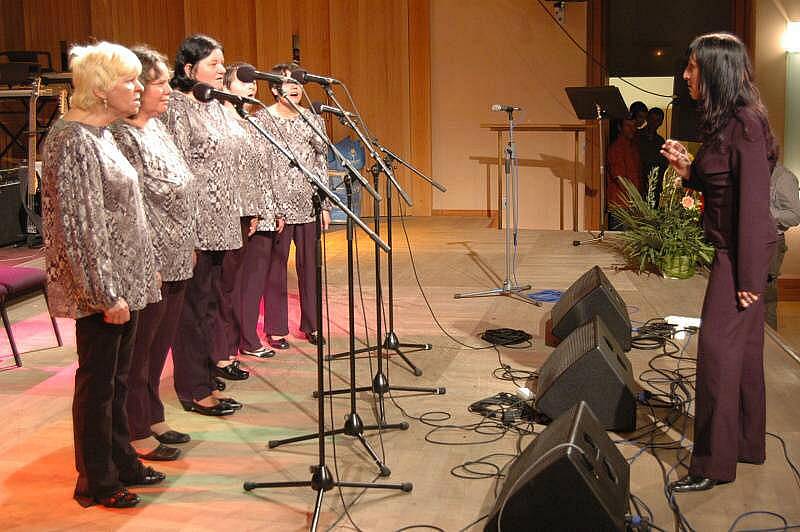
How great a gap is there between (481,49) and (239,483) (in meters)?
8.42

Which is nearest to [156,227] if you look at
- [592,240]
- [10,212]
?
[10,212]

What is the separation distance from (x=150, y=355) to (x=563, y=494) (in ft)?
6.16

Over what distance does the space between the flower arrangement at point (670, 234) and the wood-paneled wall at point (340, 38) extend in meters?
4.01

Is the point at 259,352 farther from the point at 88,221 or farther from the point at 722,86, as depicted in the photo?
the point at 722,86

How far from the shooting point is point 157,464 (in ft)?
12.7

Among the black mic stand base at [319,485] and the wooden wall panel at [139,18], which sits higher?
the wooden wall panel at [139,18]

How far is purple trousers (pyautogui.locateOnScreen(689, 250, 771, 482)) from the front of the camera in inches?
138

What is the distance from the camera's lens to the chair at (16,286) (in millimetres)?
5329

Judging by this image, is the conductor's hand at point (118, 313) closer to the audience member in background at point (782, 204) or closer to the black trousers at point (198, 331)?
the black trousers at point (198, 331)

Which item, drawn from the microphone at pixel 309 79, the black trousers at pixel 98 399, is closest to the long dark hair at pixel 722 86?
the microphone at pixel 309 79

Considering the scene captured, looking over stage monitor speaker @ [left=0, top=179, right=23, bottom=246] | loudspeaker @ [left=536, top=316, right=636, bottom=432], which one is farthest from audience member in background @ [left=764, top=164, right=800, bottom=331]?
stage monitor speaker @ [left=0, top=179, right=23, bottom=246]

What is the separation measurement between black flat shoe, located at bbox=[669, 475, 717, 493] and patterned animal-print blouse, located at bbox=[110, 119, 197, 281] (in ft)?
6.56

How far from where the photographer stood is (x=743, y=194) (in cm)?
341

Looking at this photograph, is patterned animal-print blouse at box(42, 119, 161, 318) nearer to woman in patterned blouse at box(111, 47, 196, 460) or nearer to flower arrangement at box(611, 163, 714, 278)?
woman in patterned blouse at box(111, 47, 196, 460)
